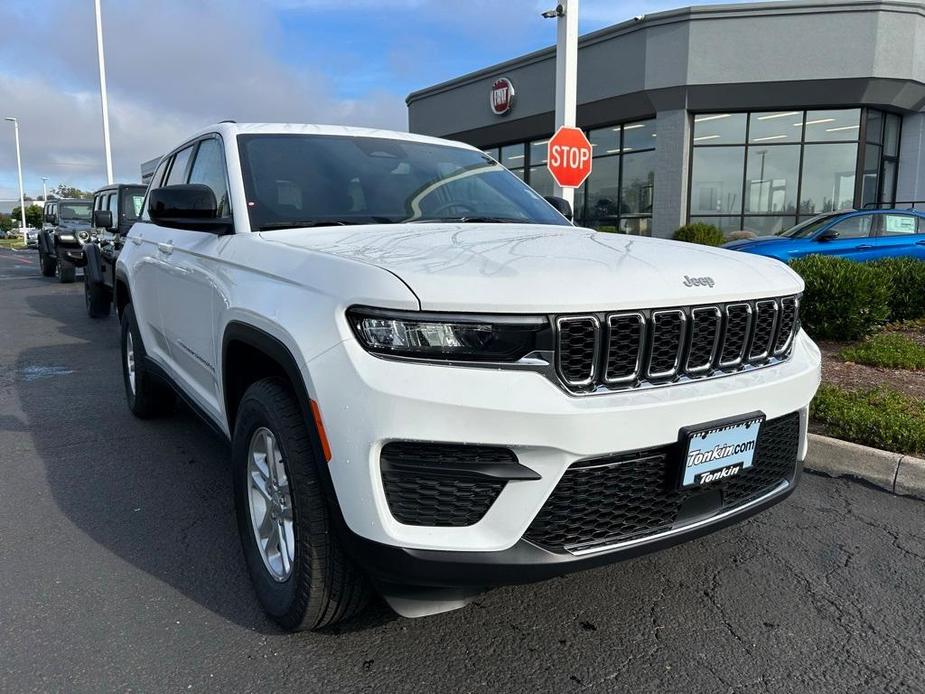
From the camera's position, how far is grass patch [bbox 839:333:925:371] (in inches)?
233

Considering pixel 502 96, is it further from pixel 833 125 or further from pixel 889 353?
pixel 889 353

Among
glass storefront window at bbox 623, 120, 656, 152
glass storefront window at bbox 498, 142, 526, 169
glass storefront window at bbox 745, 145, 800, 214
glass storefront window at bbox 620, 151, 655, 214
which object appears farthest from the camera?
glass storefront window at bbox 498, 142, 526, 169

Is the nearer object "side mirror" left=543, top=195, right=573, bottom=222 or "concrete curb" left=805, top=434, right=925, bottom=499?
"concrete curb" left=805, top=434, right=925, bottom=499

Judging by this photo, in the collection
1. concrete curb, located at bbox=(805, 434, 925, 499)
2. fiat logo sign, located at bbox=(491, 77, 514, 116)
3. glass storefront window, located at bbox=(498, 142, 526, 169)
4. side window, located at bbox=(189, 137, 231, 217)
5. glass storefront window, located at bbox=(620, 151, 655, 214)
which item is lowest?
concrete curb, located at bbox=(805, 434, 925, 499)

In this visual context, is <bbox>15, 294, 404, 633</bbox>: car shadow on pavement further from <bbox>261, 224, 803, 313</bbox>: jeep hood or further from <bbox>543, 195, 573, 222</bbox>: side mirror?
<bbox>543, 195, 573, 222</bbox>: side mirror

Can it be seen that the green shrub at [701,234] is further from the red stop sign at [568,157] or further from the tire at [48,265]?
the tire at [48,265]

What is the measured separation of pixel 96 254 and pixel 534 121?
14.9m

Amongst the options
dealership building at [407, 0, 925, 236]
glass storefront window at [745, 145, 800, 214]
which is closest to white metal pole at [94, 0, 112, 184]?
dealership building at [407, 0, 925, 236]

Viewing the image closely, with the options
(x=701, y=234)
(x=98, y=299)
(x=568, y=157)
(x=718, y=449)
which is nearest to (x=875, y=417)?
(x=718, y=449)

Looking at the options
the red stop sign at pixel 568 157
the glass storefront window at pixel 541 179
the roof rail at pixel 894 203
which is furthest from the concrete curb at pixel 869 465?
the glass storefront window at pixel 541 179

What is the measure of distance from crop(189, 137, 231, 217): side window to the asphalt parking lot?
1509mm

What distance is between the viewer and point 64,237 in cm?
1631

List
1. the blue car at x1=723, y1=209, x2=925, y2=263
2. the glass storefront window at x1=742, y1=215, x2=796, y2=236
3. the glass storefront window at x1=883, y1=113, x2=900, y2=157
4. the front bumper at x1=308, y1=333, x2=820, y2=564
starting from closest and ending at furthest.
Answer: the front bumper at x1=308, y1=333, x2=820, y2=564, the blue car at x1=723, y1=209, x2=925, y2=263, the glass storefront window at x1=742, y1=215, x2=796, y2=236, the glass storefront window at x1=883, y1=113, x2=900, y2=157

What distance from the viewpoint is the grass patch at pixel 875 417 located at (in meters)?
4.08
